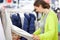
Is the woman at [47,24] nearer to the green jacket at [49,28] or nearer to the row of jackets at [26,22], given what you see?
the green jacket at [49,28]

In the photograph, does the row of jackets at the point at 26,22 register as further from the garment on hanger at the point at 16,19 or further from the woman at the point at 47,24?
the woman at the point at 47,24

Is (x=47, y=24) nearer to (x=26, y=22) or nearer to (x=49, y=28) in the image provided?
(x=49, y=28)

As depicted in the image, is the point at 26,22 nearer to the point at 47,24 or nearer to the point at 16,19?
the point at 16,19

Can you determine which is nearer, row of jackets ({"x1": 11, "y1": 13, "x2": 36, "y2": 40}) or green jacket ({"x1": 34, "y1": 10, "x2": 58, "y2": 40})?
green jacket ({"x1": 34, "y1": 10, "x2": 58, "y2": 40})

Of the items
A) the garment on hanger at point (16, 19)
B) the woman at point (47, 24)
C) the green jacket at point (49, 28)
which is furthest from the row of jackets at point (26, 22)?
the green jacket at point (49, 28)

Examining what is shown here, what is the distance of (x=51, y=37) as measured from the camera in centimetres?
230

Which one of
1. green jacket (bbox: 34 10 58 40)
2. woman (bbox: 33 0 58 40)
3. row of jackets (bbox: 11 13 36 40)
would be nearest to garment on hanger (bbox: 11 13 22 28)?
row of jackets (bbox: 11 13 36 40)

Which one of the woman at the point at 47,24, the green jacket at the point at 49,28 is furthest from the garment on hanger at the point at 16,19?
the green jacket at the point at 49,28

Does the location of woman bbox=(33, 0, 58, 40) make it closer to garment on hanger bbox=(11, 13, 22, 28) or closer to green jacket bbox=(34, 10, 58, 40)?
green jacket bbox=(34, 10, 58, 40)

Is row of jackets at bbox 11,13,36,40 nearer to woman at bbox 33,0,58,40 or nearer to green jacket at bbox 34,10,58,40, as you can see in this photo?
woman at bbox 33,0,58,40

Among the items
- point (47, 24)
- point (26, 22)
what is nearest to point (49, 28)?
point (47, 24)

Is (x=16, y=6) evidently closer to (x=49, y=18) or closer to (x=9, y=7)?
(x=9, y=7)

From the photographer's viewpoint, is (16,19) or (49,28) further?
(16,19)

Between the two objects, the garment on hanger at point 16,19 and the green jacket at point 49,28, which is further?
the garment on hanger at point 16,19
